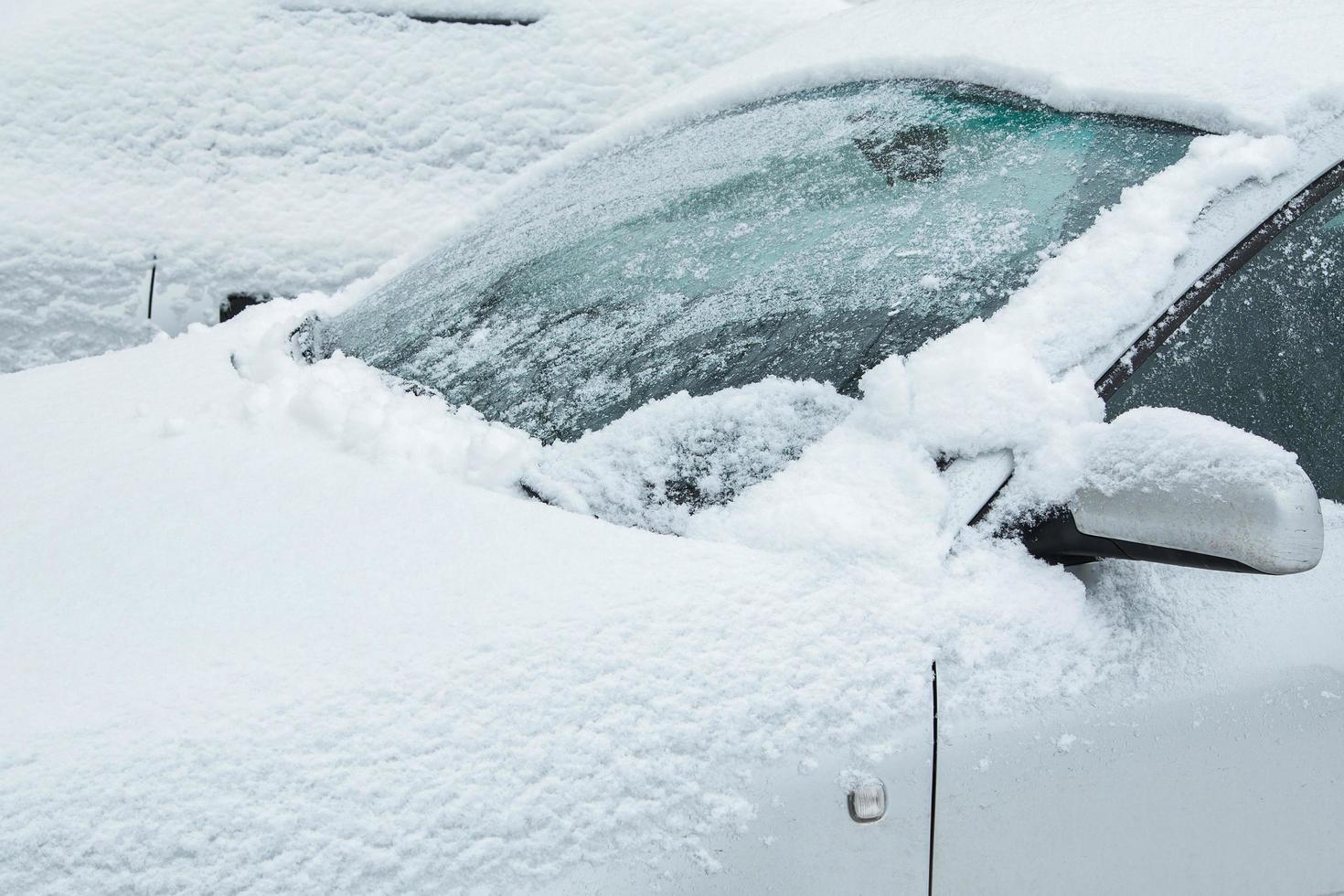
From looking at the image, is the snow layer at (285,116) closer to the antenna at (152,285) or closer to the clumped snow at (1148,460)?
the antenna at (152,285)

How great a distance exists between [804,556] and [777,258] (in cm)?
54

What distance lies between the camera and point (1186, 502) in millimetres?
1123

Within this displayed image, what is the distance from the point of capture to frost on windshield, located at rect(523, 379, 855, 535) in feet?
4.51

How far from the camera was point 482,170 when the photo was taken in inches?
166

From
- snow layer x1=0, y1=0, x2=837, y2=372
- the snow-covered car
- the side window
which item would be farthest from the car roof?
snow layer x1=0, y1=0, x2=837, y2=372

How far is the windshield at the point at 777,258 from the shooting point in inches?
59.1

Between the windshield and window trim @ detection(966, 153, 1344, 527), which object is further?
the windshield

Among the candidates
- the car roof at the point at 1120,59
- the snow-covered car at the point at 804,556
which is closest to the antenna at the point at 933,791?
the snow-covered car at the point at 804,556

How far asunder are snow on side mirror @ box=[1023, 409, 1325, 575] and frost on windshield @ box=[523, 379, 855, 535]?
0.96 ft

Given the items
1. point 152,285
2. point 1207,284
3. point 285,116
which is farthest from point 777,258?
point 285,116

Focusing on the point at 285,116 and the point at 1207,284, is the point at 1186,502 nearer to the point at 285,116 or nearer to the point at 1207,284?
the point at 1207,284

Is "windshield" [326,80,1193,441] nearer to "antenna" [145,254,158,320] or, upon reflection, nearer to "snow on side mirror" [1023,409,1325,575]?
"snow on side mirror" [1023,409,1325,575]

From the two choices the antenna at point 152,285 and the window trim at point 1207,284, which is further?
the antenna at point 152,285

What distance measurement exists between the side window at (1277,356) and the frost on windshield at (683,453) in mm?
359
